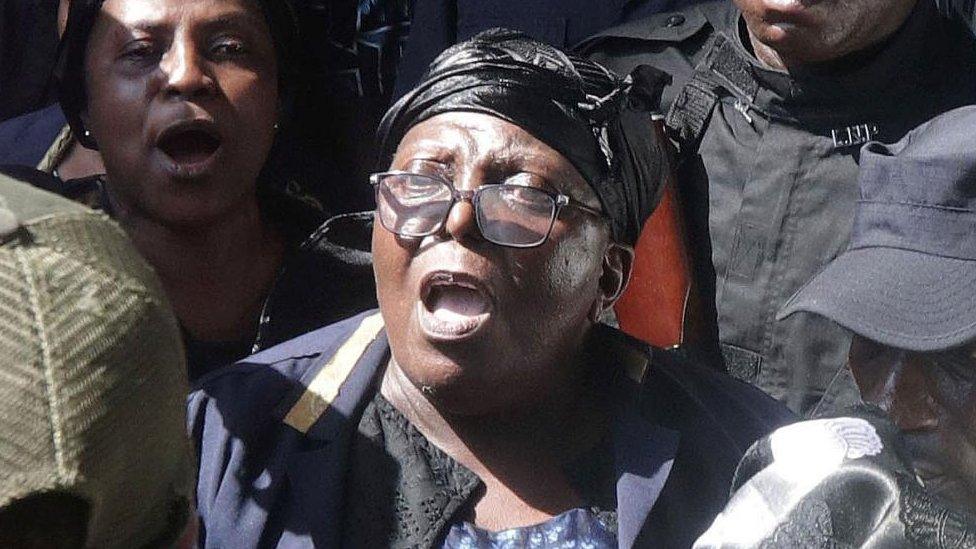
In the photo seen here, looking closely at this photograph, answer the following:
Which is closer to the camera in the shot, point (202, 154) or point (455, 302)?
point (455, 302)

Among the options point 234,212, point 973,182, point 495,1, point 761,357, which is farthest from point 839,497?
point 495,1

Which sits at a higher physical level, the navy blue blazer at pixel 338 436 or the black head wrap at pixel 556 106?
the black head wrap at pixel 556 106

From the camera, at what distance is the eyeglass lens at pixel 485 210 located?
2572 millimetres

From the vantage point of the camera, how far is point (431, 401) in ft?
8.57

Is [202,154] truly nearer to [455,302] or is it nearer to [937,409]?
[455,302]

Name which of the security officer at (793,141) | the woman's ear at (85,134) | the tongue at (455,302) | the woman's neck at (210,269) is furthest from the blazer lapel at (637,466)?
the woman's ear at (85,134)

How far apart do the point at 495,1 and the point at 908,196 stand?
1.42m

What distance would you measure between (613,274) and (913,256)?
0.53 metres

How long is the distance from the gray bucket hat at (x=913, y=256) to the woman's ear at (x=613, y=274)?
32cm

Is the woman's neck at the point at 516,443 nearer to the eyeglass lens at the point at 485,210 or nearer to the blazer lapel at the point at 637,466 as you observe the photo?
the blazer lapel at the point at 637,466

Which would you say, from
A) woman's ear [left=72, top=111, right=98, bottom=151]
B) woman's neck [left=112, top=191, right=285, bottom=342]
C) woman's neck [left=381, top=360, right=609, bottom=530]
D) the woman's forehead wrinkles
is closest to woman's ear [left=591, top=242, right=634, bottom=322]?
woman's neck [left=381, top=360, right=609, bottom=530]

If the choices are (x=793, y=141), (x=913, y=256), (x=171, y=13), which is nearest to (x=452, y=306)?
(x=913, y=256)

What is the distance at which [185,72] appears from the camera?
3.14m

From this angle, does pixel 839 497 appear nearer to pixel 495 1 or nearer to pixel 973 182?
pixel 973 182
